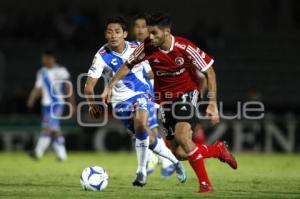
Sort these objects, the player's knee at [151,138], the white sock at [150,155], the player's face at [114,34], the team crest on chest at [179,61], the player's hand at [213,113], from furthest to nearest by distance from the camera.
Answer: the white sock at [150,155] < the player's knee at [151,138] < the player's face at [114,34] < the team crest on chest at [179,61] < the player's hand at [213,113]


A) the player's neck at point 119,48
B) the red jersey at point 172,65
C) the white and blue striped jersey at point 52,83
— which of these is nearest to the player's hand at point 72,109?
the white and blue striped jersey at point 52,83

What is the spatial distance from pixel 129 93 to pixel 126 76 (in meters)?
0.26

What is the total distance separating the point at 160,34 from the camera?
10.1m

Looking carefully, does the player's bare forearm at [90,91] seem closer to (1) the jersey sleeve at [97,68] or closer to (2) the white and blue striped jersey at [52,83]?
(1) the jersey sleeve at [97,68]

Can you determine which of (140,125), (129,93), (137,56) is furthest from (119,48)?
(140,125)

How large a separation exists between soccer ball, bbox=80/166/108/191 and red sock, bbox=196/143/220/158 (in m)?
1.28

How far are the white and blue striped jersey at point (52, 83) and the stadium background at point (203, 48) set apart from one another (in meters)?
2.98

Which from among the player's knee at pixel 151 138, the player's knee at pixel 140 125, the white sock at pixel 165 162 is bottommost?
the white sock at pixel 165 162

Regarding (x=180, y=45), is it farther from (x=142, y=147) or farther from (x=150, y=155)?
(x=150, y=155)

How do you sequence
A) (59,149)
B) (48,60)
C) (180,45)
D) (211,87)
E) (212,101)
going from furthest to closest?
1. (48,60)
2. (59,149)
3. (180,45)
4. (211,87)
5. (212,101)

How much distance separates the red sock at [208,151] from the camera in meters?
10.7

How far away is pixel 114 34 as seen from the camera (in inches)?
447

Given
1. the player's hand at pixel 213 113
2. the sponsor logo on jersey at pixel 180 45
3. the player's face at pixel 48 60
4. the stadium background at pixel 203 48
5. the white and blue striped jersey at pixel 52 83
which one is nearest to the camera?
the player's hand at pixel 213 113

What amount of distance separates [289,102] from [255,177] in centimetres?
1022
